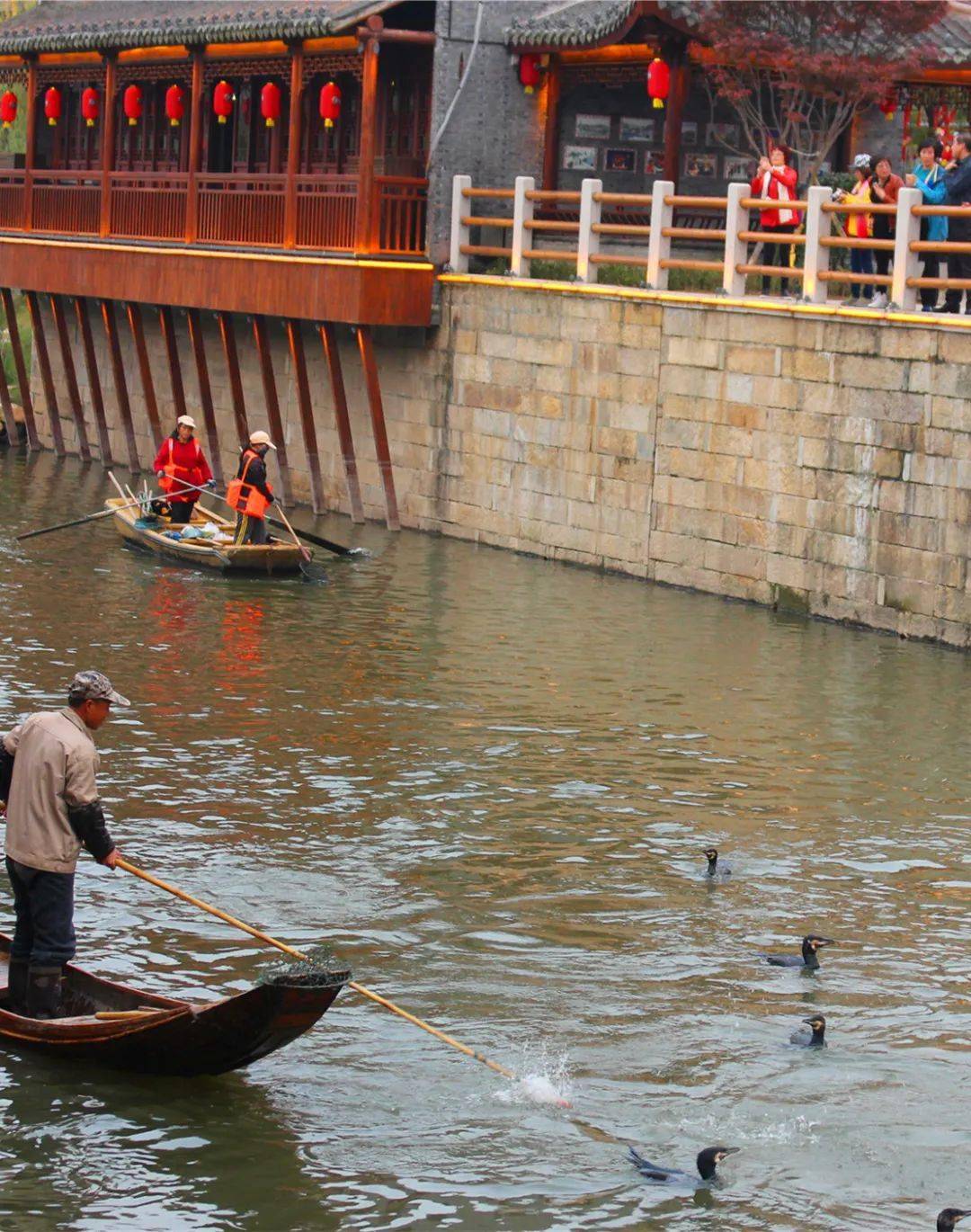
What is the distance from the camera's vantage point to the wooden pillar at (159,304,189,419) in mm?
33594

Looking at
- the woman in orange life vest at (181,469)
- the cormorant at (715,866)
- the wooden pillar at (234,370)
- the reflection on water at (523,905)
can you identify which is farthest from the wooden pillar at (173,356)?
the cormorant at (715,866)

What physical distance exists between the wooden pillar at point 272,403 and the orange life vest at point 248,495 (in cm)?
668

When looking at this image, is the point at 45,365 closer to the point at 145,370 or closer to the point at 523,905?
the point at 145,370

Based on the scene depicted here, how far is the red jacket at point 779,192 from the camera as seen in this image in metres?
23.2

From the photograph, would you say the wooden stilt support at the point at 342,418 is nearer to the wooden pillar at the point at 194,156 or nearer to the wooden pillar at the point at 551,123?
the wooden pillar at the point at 194,156

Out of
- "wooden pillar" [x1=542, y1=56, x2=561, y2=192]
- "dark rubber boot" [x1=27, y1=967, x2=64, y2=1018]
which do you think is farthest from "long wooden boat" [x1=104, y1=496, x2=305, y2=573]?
"dark rubber boot" [x1=27, y1=967, x2=64, y2=1018]

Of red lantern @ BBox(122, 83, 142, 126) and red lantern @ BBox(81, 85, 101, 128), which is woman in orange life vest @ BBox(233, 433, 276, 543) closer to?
red lantern @ BBox(122, 83, 142, 126)

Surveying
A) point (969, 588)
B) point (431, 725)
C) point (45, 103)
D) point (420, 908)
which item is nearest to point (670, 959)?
point (420, 908)

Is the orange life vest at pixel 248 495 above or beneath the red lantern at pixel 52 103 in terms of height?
beneath

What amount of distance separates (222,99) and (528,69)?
520 cm

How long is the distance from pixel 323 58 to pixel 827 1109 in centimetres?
2205

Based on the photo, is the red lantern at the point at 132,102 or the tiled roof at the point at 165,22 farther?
the red lantern at the point at 132,102

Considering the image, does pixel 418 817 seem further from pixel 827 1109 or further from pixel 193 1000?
pixel 827 1109

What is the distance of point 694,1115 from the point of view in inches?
371
